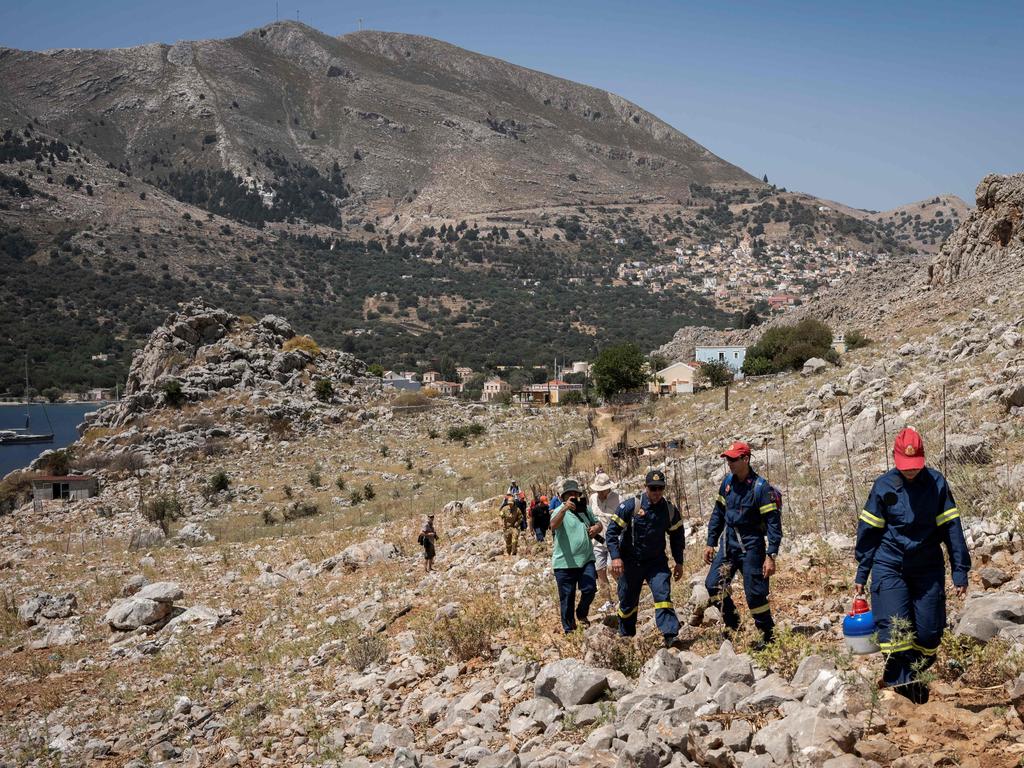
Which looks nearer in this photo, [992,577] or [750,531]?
[750,531]

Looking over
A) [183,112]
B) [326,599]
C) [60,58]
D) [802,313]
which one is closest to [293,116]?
[183,112]

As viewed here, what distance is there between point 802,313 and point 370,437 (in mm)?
27561

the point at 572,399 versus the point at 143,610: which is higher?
the point at 572,399

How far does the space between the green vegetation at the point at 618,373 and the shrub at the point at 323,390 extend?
42.1ft

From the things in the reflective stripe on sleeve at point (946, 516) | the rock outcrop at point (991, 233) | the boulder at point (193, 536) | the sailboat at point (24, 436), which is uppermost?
the rock outcrop at point (991, 233)

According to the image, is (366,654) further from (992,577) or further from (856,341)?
(856,341)

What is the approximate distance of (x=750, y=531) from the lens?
17.9 ft

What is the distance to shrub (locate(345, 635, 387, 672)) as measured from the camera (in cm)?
773

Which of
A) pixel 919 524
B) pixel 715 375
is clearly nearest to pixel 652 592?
pixel 919 524

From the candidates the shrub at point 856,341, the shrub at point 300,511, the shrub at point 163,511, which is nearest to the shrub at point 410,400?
the shrub at point 163,511

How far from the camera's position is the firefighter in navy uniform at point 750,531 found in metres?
5.38

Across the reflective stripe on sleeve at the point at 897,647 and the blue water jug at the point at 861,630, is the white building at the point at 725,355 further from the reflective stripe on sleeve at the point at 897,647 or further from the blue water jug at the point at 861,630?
the reflective stripe on sleeve at the point at 897,647

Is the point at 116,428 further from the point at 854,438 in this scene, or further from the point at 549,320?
the point at 549,320

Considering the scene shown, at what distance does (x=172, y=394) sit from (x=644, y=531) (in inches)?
1266
